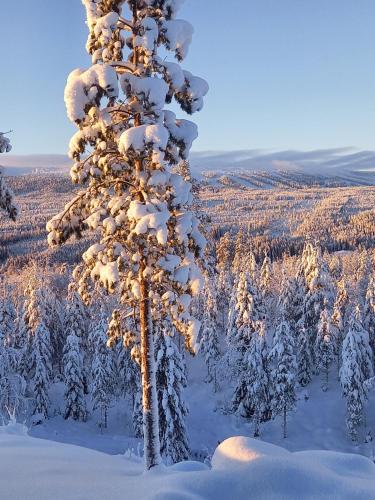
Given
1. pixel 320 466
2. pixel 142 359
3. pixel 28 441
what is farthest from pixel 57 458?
pixel 320 466

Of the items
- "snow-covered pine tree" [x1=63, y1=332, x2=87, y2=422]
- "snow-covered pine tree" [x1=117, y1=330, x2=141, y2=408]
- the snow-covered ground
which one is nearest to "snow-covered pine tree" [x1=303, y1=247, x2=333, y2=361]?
the snow-covered ground

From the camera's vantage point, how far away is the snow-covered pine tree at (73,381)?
51438mm

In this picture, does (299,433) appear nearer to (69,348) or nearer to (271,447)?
(69,348)

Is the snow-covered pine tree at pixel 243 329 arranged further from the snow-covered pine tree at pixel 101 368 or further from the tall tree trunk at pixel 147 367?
the tall tree trunk at pixel 147 367

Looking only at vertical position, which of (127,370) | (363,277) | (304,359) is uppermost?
(363,277)

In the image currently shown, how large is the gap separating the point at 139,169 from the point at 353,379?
4408cm

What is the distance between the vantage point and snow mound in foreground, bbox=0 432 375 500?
550 cm

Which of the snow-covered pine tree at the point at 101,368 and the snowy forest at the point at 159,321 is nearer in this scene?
the snowy forest at the point at 159,321

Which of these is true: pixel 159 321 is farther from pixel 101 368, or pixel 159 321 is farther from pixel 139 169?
pixel 101 368

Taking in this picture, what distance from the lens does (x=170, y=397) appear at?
3094 cm

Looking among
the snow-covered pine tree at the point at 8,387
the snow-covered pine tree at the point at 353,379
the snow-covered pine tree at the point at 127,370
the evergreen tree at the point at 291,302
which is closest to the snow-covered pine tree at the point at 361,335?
the snow-covered pine tree at the point at 353,379

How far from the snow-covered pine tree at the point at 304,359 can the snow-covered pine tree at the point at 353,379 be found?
7.05 meters

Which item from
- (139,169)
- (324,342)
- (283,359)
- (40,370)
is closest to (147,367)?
(139,169)

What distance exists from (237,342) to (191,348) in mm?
37358
